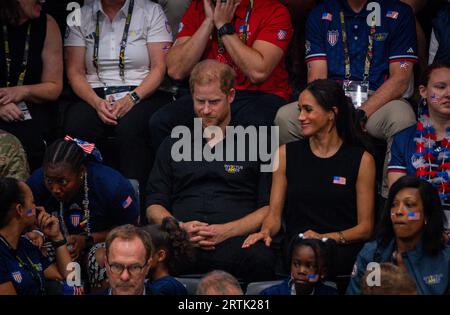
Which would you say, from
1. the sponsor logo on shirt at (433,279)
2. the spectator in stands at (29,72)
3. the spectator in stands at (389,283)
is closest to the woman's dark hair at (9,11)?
the spectator in stands at (29,72)

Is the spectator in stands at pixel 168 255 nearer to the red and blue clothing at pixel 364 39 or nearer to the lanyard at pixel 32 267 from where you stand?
the lanyard at pixel 32 267

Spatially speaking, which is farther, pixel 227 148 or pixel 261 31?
pixel 261 31

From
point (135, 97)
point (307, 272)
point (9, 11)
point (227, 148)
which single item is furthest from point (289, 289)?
point (9, 11)

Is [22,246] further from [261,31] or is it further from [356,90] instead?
[356,90]

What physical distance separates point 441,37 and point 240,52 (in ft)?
4.42

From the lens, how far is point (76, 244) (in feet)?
18.5

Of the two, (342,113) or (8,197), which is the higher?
(342,113)

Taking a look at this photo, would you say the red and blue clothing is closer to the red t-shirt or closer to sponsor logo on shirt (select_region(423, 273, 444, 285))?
the red t-shirt

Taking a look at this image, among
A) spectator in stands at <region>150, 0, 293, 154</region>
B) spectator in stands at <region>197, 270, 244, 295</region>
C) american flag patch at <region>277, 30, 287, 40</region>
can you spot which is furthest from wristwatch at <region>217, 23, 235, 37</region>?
spectator in stands at <region>197, 270, 244, 295</region>

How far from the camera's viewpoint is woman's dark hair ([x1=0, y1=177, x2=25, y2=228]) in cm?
521

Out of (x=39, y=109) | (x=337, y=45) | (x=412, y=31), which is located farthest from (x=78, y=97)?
(x=412, y=31)

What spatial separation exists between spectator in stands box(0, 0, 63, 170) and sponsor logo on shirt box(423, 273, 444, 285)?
8.63ft

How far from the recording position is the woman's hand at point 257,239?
5.53 metres
